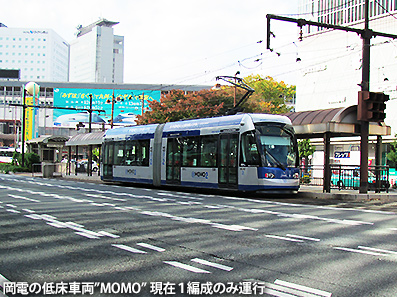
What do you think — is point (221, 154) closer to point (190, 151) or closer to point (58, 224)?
point (190, 151)

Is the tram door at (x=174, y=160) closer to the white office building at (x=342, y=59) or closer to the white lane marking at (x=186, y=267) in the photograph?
the white lane marking at (x=186, y=267)

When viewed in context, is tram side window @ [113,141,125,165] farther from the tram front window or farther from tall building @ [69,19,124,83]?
tall building @ [69,19,124,83]

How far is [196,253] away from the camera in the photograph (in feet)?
23.2

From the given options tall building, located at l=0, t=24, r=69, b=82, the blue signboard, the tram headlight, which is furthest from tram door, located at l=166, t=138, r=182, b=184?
tall building, located at l=0, t=24, r=69, b=82

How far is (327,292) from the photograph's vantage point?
5.07 meters

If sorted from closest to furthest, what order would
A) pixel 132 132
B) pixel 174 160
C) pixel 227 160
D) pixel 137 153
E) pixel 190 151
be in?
pixel 227 160, pixel 190 151, pixel 174 160, pixel 137 153, pixel 132 132

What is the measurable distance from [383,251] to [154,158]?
16987mm

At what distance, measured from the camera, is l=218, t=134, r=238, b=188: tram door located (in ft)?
60.8

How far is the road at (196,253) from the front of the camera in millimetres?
5273

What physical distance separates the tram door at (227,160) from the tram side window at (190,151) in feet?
5.34

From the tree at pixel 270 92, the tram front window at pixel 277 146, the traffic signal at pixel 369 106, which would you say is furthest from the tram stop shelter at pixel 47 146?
the traffic signal at pixel 369 106

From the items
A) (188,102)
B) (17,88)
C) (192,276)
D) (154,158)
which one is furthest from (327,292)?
(17,88)

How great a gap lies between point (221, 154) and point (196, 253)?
1226 centimetres

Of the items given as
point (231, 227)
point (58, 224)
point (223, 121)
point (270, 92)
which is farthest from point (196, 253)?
point (270, 92)
